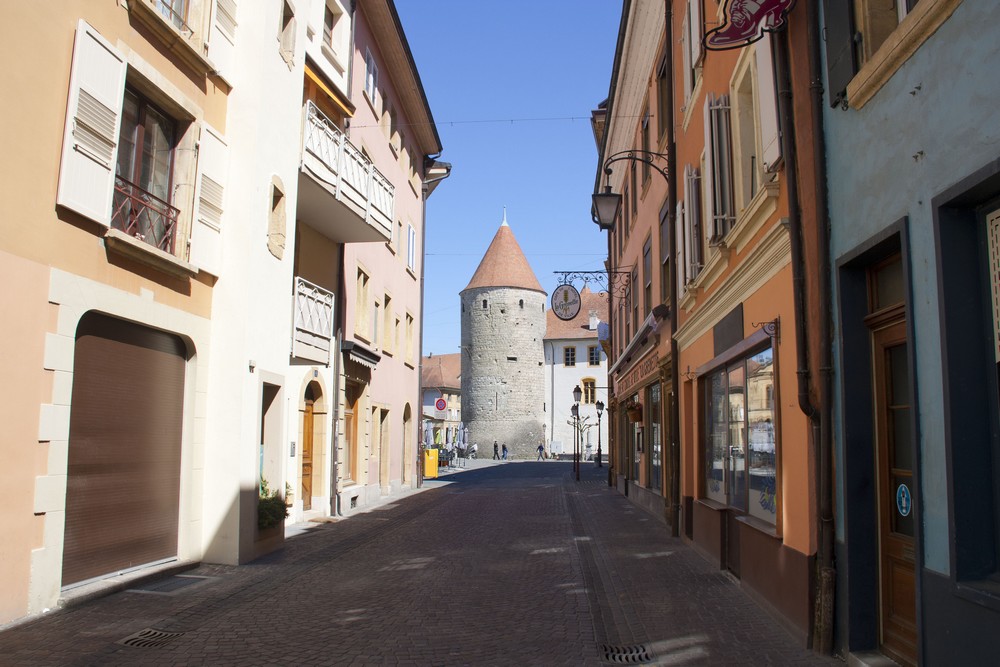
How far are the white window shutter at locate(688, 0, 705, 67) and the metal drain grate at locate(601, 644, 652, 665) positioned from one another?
748 cm

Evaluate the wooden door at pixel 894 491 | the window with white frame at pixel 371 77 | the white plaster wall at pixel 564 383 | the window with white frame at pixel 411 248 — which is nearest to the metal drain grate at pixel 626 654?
the wooden door at pixel 894 491

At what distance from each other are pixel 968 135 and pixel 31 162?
22.0 ft

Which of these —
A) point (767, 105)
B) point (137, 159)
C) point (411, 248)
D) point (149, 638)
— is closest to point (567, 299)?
point (411, 248)

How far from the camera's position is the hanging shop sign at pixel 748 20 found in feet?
22.1

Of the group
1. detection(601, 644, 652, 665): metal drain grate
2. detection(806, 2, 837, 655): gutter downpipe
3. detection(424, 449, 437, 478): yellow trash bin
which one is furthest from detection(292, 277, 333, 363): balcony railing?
detection(424, 449, 437, 478): yellow trash bin

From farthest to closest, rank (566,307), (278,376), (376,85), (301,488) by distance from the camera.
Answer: (566,307) < (376,85) < (301,488) < (278,376)

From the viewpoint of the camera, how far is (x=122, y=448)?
8656 mm

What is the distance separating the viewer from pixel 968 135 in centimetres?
409

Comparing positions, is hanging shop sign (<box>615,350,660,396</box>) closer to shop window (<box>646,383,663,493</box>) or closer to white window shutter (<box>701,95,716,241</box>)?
shop window (<box>646,383,663,493</box>)

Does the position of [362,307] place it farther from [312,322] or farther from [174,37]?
[174,37]

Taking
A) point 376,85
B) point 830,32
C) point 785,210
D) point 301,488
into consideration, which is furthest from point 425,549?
point 376,85

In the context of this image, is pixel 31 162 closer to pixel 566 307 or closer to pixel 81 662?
pixel 81 662

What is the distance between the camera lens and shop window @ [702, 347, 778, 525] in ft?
26.7

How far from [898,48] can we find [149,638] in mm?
6412
